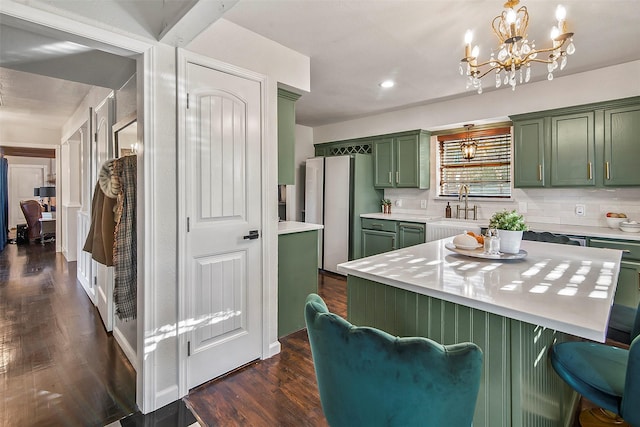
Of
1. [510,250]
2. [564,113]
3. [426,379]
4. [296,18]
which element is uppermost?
[296,18]

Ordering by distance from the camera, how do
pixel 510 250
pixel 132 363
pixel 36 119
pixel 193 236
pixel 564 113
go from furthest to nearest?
1. pixel 36 119
2. pixel 564 113
3. pixel 132 363
4. pixel 193 236
5. pixel 510 250

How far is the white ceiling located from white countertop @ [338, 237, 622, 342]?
59.7 inches

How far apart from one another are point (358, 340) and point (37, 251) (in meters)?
Answer: 8.34

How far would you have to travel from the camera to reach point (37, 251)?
661 centimetres

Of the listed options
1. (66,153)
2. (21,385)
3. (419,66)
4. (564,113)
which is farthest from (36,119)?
(564,113)

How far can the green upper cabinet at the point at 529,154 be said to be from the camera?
11.6 feet

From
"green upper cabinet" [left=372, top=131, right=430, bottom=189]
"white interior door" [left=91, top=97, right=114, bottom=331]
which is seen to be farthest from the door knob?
"green upper cabinet" [left=372, top=131, right=430, bottom=189]

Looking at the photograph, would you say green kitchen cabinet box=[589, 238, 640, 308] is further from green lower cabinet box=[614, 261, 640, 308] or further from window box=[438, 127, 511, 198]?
window box=[438, 127, 511, 198]

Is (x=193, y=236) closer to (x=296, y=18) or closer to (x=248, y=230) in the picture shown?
(x=248, y=230)

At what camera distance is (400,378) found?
77 centimetres

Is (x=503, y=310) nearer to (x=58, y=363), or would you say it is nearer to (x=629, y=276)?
(x=629, y=276)

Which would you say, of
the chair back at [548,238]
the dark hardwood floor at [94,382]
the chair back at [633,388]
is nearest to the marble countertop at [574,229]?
the chair back at [548,238]

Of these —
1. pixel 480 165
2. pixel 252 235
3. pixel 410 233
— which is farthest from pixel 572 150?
pixel 252 235

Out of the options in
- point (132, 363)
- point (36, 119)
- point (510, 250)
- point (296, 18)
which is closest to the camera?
point (510, 250)
